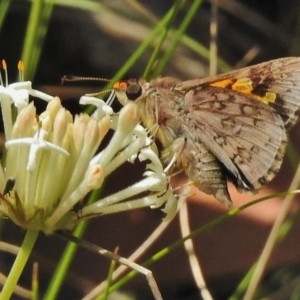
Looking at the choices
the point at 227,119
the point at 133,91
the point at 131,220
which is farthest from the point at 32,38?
the point at 131,220

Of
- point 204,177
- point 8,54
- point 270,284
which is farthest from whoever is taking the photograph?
point 8,54

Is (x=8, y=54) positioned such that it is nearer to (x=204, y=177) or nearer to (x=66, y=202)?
A: (x=204, y=177)

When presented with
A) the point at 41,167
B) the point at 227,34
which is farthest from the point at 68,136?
the point at 227,34

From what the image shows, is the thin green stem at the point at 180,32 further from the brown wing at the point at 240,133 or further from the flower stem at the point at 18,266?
the flower stem at the point at 18,266

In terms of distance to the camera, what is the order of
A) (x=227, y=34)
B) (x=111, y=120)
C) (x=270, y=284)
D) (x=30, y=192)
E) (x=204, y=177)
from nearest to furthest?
(x=30, y=192) < (x=111, y=120) < (x=204, y=177) < (x=270, y=284) < (x=227, y=34)

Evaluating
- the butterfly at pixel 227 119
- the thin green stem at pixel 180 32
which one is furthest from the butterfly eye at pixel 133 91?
the thin green stem at pixel 180 32

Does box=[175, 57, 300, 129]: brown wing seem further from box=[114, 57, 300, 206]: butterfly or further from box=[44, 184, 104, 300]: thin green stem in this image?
box=[44, 184, 104, 300]: thin green stem
